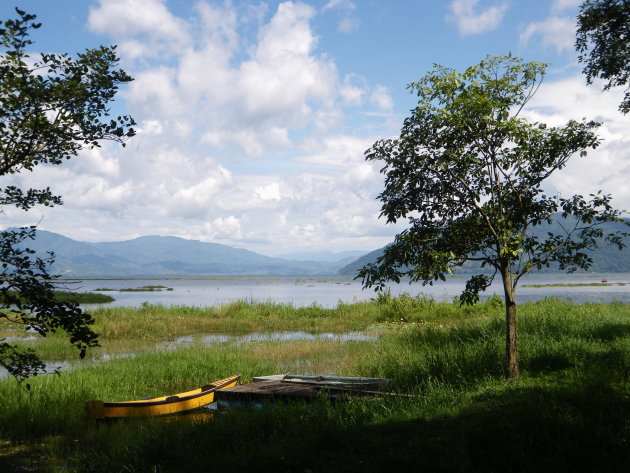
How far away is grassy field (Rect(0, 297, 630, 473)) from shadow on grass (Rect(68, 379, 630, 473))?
2 centimetres

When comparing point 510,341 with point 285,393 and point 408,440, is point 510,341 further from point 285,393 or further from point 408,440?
point 285,393

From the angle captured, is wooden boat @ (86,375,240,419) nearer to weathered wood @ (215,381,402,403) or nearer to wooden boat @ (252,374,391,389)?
weathered wood @ (215,381,402,403)

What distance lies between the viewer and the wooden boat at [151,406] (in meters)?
11.5

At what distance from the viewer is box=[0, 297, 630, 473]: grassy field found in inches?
304

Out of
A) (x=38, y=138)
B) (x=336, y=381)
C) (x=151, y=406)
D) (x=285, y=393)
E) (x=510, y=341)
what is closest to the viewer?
(x=38, y=138)

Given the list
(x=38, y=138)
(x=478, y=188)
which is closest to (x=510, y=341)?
(x=478, y=188)

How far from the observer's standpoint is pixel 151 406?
1177 centimetres

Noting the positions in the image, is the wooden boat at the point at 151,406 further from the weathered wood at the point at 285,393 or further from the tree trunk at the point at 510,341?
the tree trunk at the point at 510,341

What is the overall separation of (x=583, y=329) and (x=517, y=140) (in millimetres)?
9125

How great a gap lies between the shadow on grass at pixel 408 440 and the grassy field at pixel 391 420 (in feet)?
0.08

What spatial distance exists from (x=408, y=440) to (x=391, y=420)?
1.09m

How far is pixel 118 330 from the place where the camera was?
29766 mm

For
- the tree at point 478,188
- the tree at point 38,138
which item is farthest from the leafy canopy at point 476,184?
the tree at point 38,138

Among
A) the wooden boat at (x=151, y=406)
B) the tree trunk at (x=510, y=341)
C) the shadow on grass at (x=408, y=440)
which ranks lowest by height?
the wooden boat at (x=151, y=406)
